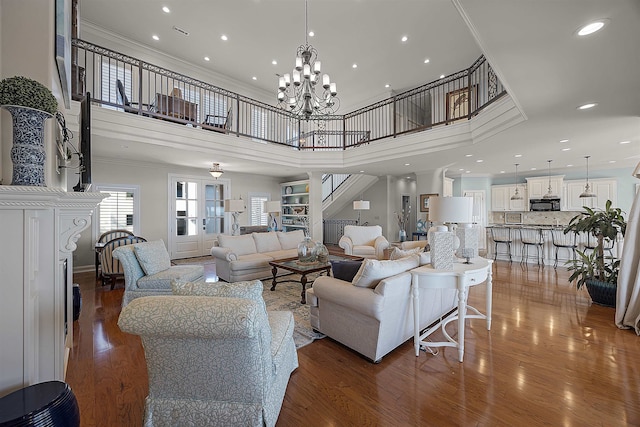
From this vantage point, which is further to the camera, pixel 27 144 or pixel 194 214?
pixel 194 214

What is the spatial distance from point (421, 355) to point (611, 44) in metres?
2.98

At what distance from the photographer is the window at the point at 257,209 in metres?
9.16

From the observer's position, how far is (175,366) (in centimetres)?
145

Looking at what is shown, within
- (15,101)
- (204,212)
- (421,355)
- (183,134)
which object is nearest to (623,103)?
(421,355)

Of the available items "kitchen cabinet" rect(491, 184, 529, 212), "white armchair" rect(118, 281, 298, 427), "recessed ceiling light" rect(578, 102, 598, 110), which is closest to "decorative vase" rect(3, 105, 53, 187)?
"white armchair" rect(118, 281, 298, 427)

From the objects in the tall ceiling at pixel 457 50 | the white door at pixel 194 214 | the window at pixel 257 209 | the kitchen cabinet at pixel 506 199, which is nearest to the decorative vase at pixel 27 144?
the tall ceiling at pixel 457 50

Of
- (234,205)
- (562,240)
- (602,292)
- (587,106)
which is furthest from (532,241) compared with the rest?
(234,205)

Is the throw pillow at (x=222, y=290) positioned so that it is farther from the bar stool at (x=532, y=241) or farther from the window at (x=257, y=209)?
the window at (x=257, y=209)

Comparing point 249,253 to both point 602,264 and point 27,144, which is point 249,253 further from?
point 602,264

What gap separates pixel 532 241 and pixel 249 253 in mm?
6893

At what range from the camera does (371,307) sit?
7.43 ft

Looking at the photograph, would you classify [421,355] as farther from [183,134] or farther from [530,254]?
[530,254]

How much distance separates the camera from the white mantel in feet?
4.49

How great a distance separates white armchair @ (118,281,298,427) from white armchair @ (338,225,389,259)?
482cm
